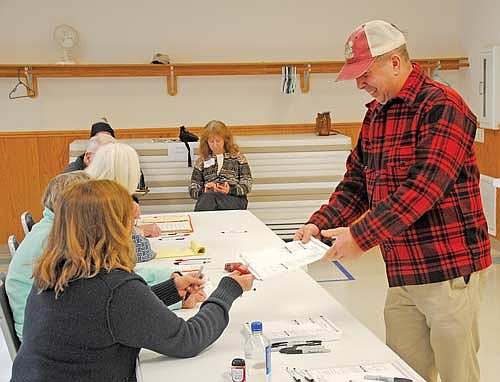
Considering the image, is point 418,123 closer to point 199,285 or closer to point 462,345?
point 462,345

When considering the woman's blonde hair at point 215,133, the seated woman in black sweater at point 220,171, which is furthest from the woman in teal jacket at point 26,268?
the woman's blonde hair at point 215,133

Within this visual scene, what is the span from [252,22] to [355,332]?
16.0 ft

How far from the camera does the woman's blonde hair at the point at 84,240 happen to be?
5.90ft

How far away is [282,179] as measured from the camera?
611cm

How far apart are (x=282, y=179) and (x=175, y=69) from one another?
1446mm

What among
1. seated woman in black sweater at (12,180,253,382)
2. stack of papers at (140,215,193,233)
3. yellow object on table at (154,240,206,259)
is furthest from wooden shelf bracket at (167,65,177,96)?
seated woman in black sweater at (12,180,253,382)

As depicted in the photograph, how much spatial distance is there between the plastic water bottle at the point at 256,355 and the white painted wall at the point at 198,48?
4.76m

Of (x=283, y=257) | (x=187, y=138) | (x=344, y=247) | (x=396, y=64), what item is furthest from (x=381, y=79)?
(x=187, y=138)

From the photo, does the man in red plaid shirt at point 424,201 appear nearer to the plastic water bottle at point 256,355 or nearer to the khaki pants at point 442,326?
the khaki pants at point 442,326

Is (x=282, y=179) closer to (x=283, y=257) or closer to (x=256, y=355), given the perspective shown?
(x=283, y=257)

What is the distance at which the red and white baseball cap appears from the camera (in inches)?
87.3

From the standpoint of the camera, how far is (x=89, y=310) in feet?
5.87

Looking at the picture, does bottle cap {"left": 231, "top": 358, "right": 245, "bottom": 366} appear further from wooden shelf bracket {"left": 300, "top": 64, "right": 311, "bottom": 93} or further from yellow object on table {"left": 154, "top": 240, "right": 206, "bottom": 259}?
wooden shelf bracket {"left": 300, "top": 64, "right": 311, "bottom": 93}

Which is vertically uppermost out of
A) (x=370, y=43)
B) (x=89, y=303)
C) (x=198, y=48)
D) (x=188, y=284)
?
(x=198, y=48)
